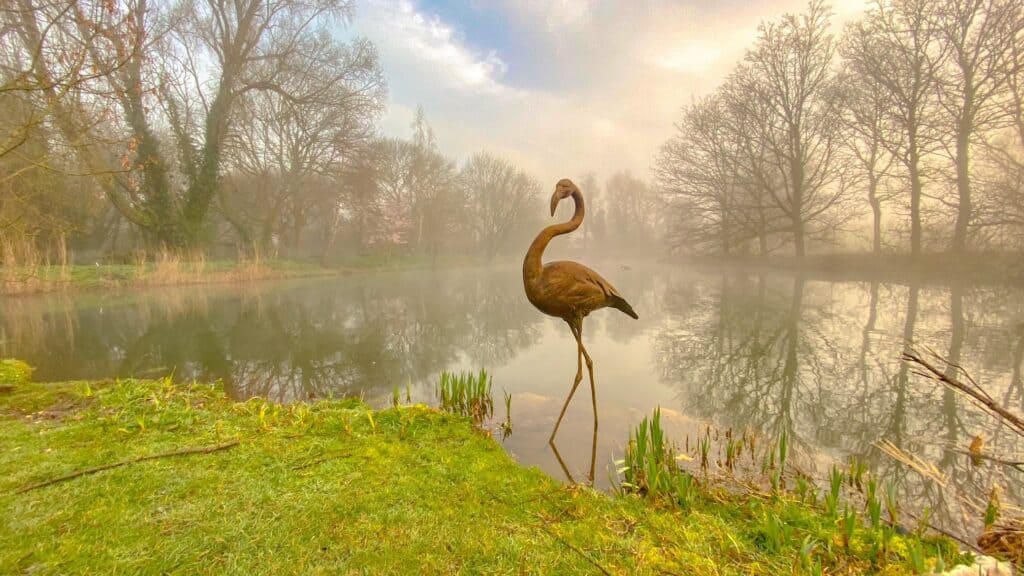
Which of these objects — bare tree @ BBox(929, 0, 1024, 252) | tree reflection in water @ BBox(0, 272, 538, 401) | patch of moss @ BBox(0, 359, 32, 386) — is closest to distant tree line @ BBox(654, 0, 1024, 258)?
bare tree @ BBox(929, 0, 1024, 252)

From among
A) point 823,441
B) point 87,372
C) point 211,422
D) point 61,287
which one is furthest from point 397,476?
point 61,287

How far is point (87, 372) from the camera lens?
5000mm

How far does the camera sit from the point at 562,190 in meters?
3.21

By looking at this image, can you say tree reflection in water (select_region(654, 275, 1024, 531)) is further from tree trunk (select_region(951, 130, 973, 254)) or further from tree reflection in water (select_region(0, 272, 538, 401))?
tree trunk (select_region(951, 130, 973, 254))

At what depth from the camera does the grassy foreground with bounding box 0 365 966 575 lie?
1.66 m

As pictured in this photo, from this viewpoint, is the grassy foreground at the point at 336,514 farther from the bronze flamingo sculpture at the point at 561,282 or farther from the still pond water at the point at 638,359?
the bronze flamingo sculpture at the point at 561,282

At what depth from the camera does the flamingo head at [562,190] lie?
10.2 ft

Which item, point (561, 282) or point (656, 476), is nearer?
point (656, 476)

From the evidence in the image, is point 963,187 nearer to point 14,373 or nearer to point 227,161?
point 14,373

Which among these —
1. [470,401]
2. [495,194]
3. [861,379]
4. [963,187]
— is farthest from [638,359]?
[495,194]

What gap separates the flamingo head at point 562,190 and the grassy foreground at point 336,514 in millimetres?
1954

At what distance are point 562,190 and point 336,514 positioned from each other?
103 inches

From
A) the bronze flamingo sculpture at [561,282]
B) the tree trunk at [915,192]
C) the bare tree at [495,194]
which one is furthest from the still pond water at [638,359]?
the bare tree at [495,194]

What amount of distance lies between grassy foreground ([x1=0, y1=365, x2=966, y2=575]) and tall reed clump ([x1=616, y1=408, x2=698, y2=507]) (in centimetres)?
11
